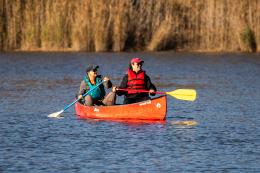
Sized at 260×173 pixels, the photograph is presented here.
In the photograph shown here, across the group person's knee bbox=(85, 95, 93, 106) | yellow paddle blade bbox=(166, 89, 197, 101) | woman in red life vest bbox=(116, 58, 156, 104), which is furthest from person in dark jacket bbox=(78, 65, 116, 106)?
yellow paddle blade bbox=(166, 89, 197, 101)

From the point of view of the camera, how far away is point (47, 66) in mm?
35406

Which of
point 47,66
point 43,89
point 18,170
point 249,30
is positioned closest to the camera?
point 18,170

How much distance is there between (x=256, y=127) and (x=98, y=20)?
71.4 ft

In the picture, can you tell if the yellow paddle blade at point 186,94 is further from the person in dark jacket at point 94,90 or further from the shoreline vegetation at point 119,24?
the shoreline vegetation at point 119,24

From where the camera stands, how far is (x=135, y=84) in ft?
63.3

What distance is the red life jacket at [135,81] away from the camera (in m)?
19.3

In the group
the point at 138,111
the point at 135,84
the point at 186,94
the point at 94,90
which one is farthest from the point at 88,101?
the point at 186,94

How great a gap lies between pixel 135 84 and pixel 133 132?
2.09 m

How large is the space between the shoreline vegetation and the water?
7.04 metres

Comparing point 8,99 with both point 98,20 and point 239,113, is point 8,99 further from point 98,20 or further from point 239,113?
point 98,20

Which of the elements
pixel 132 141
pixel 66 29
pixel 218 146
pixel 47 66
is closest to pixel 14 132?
pixel 132 141

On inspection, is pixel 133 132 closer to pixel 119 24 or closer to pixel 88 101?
pixel 88 101

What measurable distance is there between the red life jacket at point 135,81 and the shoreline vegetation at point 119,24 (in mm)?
19730

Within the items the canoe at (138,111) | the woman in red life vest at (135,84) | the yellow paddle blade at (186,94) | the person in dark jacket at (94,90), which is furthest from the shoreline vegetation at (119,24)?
the canoe at (138,111)
